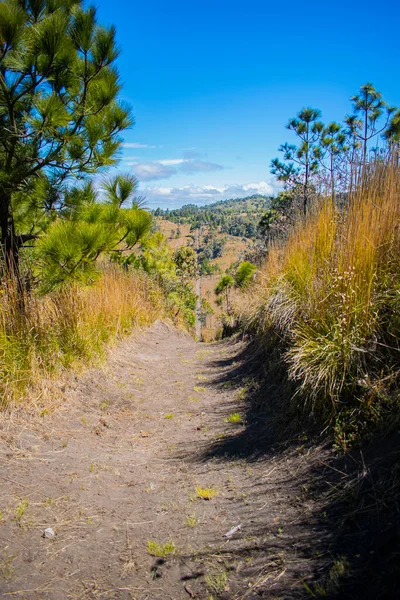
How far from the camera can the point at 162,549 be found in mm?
2410

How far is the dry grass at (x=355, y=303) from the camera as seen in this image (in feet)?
9.95

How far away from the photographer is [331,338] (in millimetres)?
3402

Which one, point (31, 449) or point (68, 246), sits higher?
point (68, 246)

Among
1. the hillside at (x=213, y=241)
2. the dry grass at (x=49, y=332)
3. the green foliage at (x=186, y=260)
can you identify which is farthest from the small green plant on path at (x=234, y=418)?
the hillside at (x=213, y=241)

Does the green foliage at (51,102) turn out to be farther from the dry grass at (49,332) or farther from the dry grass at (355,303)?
the dry grass at (355,303)

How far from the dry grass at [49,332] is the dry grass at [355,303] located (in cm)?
262

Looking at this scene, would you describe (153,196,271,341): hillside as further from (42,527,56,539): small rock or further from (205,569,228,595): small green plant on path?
(205,569,228,595): small green plant on path

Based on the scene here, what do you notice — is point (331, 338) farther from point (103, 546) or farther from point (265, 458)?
point (103, 546)

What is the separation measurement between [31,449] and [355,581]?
8.91 feet

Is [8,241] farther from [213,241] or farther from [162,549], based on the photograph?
[213,241]

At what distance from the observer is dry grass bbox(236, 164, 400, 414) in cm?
303

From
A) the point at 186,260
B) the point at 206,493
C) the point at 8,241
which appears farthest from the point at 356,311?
the point at 186,260

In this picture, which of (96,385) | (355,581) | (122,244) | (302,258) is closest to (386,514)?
(355,581)

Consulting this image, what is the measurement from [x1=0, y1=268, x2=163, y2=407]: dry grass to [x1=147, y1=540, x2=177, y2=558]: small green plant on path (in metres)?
2.04
